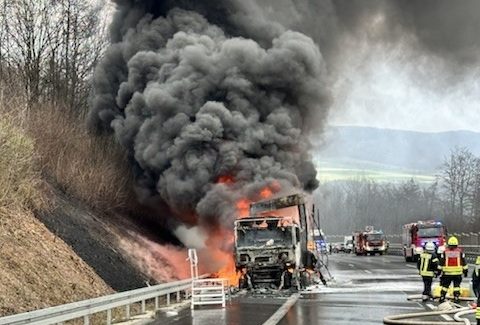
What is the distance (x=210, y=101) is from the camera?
26844 mm

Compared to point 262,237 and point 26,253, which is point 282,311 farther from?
point 262,237

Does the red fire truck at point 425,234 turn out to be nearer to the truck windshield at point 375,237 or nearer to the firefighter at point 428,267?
the truck windshield at point 375,237

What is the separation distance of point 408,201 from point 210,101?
8984 cm

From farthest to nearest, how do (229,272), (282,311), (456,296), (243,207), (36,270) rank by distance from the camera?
(243,207) → (229,272) → (456,296) → (282,311) → (36,270)

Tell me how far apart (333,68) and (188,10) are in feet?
25.7

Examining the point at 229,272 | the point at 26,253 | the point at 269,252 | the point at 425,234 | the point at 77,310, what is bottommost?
the point at 229,272

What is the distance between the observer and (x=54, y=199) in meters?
21.4

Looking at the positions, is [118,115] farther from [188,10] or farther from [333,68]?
[333,68]

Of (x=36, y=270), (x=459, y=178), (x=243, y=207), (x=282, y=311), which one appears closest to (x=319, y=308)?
(x=282, y=311)

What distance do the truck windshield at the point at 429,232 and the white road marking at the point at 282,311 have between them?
2076 centimetres

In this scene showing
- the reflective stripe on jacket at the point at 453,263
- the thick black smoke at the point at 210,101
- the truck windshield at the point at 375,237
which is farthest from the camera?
the truck windshield at the point at 375,237

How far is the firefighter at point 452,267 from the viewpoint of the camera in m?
15.4

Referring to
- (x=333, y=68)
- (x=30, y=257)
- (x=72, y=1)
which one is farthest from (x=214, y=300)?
(x=72, y=1)

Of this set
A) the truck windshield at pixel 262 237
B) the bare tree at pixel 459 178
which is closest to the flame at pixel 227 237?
the truck windshield at pixel 262 237
